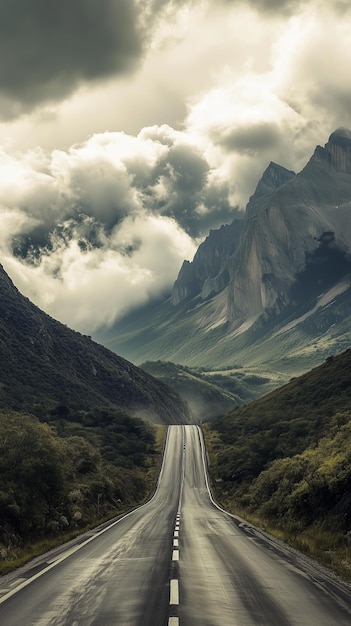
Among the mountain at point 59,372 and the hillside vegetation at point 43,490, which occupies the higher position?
the mountain at point 59,372

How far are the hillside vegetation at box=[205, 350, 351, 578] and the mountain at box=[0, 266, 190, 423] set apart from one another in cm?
3395

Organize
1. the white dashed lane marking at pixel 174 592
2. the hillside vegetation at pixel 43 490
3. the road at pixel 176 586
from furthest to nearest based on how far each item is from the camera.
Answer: the hillside vegetation at pixel 43 490, the white dashed lane marking at pixel 174 592, the road at pixel 176 586

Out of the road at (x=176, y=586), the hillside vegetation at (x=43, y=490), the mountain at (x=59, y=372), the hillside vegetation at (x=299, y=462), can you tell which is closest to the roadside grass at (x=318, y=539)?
the hillside vegetation at (x=299, y=462)

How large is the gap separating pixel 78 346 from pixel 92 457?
91.8 metres

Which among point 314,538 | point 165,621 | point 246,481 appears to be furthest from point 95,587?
point 246,481

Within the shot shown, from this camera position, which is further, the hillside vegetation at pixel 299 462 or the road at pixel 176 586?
the hillside vegetation at pixel 299 462

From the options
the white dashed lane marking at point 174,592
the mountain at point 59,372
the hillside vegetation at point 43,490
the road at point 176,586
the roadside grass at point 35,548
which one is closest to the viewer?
the road at point 176,586

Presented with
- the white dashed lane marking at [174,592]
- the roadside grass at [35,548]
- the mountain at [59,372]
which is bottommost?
the roadside grass at [35,548]

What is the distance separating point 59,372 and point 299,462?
8847 cm

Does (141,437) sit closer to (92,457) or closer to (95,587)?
(92,457)

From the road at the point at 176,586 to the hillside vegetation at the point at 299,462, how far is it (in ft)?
7.94

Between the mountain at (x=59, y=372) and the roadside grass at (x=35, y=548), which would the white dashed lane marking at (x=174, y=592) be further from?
the mountain at (x=59, y=372)

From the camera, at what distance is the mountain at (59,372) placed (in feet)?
336

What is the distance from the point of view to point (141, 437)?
303 feet
